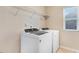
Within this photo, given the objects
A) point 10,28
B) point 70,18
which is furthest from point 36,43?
point 70,18

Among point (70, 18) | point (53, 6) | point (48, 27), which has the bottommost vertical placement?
point (48, 27)

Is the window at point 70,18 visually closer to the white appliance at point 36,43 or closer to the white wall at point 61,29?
the white wall at point 61,29

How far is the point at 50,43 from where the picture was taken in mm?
1265

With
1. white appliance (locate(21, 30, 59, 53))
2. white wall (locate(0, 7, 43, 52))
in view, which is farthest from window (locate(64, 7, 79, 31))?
white wall (locate(0, 7, 43, 52))

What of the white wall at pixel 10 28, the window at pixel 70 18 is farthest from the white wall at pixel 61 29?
the white wall at pixel 10 28

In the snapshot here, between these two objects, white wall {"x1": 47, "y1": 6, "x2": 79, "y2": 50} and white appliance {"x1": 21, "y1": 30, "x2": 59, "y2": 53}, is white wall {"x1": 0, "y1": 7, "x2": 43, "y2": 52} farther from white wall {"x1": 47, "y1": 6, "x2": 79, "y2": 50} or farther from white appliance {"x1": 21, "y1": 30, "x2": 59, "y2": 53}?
white wall {"x1": 47, "y1": 6, "x2": 79, "y2": 50}

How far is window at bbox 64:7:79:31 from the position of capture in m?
1.25

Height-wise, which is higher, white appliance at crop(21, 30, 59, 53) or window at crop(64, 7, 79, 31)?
window at crop(64, 7, 79, 31)
